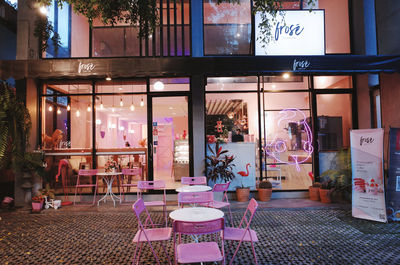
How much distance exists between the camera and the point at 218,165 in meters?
7.11

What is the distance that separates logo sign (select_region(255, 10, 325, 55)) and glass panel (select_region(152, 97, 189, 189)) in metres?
3.11

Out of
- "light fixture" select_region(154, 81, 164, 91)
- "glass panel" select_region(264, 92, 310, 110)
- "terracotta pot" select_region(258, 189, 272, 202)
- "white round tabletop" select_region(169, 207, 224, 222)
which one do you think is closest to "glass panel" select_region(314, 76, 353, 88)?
"glass panel" select_region(264, 92, 310, 110)

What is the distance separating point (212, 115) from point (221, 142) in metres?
0.86

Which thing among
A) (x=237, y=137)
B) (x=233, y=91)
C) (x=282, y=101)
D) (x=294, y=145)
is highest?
(x=233, y=91)

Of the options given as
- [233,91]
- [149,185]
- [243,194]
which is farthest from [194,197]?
[233,91]

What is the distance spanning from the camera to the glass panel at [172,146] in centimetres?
895

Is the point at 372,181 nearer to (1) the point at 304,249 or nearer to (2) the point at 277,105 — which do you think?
(1) the point at 304,249

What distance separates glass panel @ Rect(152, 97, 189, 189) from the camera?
895 centimetres

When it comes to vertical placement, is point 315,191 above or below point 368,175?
below

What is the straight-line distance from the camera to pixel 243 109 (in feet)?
25.9

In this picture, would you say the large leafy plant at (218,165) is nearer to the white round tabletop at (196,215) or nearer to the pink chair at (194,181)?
the pink chair at (194,181)

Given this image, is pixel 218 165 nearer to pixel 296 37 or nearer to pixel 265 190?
pixel 265 190

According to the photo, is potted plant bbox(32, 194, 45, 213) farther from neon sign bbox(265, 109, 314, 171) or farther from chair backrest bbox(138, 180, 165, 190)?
neon sign bbox(265, 109, 314, 171)

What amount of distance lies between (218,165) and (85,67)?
13.2ft
